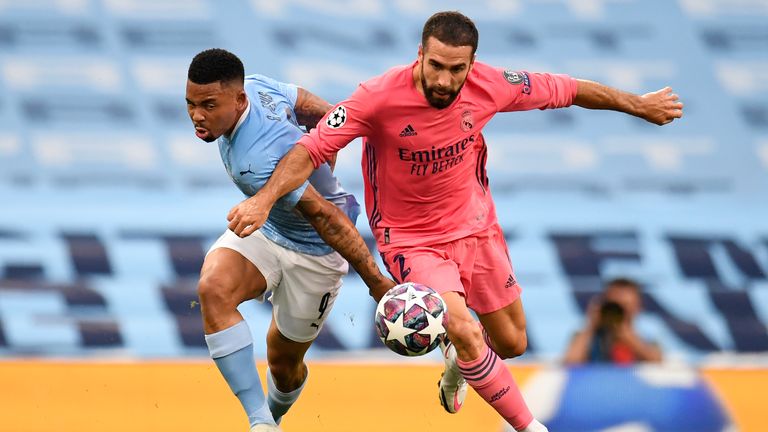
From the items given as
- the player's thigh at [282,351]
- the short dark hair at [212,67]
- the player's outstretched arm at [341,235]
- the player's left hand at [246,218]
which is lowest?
the player's thigh at [282,351]

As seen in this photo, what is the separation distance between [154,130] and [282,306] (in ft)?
17.2

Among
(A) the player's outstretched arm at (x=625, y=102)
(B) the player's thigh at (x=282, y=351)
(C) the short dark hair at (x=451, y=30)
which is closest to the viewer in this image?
(C) the short dark hair at (x=451, y=30)

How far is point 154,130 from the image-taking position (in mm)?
11750

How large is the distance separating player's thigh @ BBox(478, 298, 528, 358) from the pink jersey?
0.52 m

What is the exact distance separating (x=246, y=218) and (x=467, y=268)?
149cm

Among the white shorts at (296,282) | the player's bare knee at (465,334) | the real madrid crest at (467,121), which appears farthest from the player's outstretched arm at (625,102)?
the white shorts at (296,282)

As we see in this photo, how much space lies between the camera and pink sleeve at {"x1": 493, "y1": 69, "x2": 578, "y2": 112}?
6.46m

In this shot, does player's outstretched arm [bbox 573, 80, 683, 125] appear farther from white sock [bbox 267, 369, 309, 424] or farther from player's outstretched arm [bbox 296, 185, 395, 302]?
white sock [bbox 267, 369, 309, 424]

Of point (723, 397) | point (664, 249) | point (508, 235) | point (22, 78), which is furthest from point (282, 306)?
point (22, 78)

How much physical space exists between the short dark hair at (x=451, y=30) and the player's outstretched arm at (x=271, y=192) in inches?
33.2

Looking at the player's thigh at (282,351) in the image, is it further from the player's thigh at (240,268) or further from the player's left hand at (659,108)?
the player's left hand at (659,108)

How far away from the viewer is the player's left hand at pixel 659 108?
666cm

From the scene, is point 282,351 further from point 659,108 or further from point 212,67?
point 659,108

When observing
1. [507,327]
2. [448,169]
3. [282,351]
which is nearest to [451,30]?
[448,169]
